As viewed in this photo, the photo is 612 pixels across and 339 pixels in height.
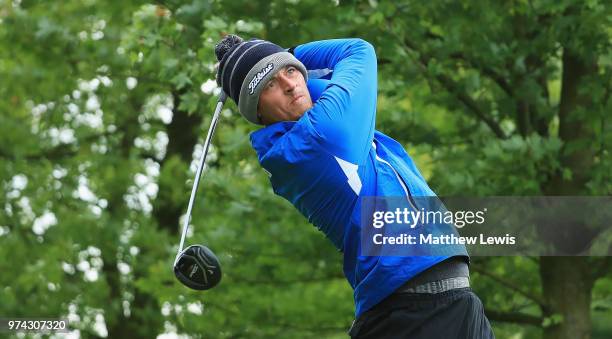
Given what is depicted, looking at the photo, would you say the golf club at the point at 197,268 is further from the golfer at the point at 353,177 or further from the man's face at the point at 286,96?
the man's face at the point at 286,96

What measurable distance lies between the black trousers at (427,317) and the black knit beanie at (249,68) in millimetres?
915

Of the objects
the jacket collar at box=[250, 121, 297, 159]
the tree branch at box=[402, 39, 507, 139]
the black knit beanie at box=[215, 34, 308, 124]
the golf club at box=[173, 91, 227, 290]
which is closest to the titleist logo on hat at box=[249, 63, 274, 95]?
the black knit beanie at box=[215, 34, 308, 124]

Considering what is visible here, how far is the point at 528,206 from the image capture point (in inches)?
299

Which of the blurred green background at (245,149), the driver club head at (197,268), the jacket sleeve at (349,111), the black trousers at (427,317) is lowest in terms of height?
the blurred green background at (245,149)

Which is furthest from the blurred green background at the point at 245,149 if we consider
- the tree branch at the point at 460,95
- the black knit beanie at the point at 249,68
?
the black knit beanie at the point at 249,68

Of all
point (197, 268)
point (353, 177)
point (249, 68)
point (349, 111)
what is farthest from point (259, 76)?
point (197, 268)

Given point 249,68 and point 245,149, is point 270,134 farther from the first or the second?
point 245,149

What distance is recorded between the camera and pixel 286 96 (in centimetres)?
408

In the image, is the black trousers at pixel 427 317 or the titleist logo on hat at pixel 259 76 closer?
the black trousers at pixel 427 317

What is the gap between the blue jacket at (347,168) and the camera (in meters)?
3.82

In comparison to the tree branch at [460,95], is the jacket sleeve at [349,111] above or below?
above

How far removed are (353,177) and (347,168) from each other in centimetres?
4

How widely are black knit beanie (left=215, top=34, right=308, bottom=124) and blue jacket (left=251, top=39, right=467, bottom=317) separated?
6.5 inches

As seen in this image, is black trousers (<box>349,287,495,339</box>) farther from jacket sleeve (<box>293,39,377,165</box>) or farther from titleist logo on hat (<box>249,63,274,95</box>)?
titleist logo on hat (<box>249,63,274,95</box>)
